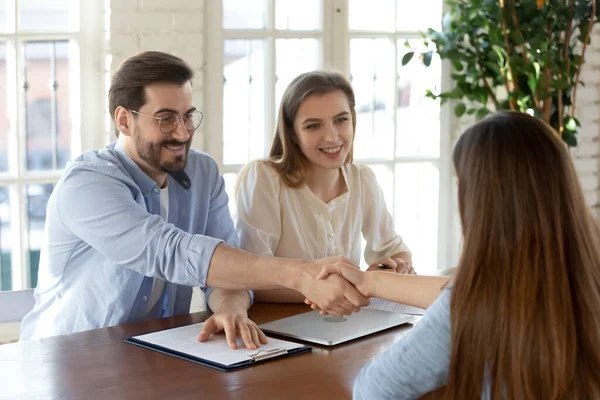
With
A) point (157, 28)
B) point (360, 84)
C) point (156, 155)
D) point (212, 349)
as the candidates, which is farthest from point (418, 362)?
point (360, 84)

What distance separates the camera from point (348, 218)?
9.77 feet

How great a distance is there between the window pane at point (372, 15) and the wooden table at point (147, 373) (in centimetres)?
232

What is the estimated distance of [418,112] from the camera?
14.3ft

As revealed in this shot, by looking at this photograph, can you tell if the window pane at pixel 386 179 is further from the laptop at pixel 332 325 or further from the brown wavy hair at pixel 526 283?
the brown wavy hair at pixel 526 283

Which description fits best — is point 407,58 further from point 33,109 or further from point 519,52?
point 33,109

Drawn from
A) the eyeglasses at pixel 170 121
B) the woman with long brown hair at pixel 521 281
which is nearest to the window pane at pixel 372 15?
the eyeglasses at pixel 170 121

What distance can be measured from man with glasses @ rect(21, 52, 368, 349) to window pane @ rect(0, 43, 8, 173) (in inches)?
42.9

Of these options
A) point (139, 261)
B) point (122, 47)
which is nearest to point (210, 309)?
point (139, 261)

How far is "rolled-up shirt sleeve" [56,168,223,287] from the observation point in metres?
2.23

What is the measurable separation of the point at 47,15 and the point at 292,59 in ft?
3.57

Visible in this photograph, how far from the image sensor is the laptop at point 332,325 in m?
2.09

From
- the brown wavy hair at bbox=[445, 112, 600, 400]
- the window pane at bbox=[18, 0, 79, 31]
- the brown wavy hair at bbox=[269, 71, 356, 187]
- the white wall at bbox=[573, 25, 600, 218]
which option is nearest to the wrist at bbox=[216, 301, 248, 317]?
the brown wavy hair at bbox=[269, 71, 356, 187]

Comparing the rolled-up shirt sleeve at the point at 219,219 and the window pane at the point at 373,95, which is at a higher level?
the window pane at the point at 373,95

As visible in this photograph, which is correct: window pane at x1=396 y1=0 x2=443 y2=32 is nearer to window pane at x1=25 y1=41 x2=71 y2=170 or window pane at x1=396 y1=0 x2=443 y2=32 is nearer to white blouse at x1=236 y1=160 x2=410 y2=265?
white blouse at x1=236 y1=160 x2=410 y2=265
